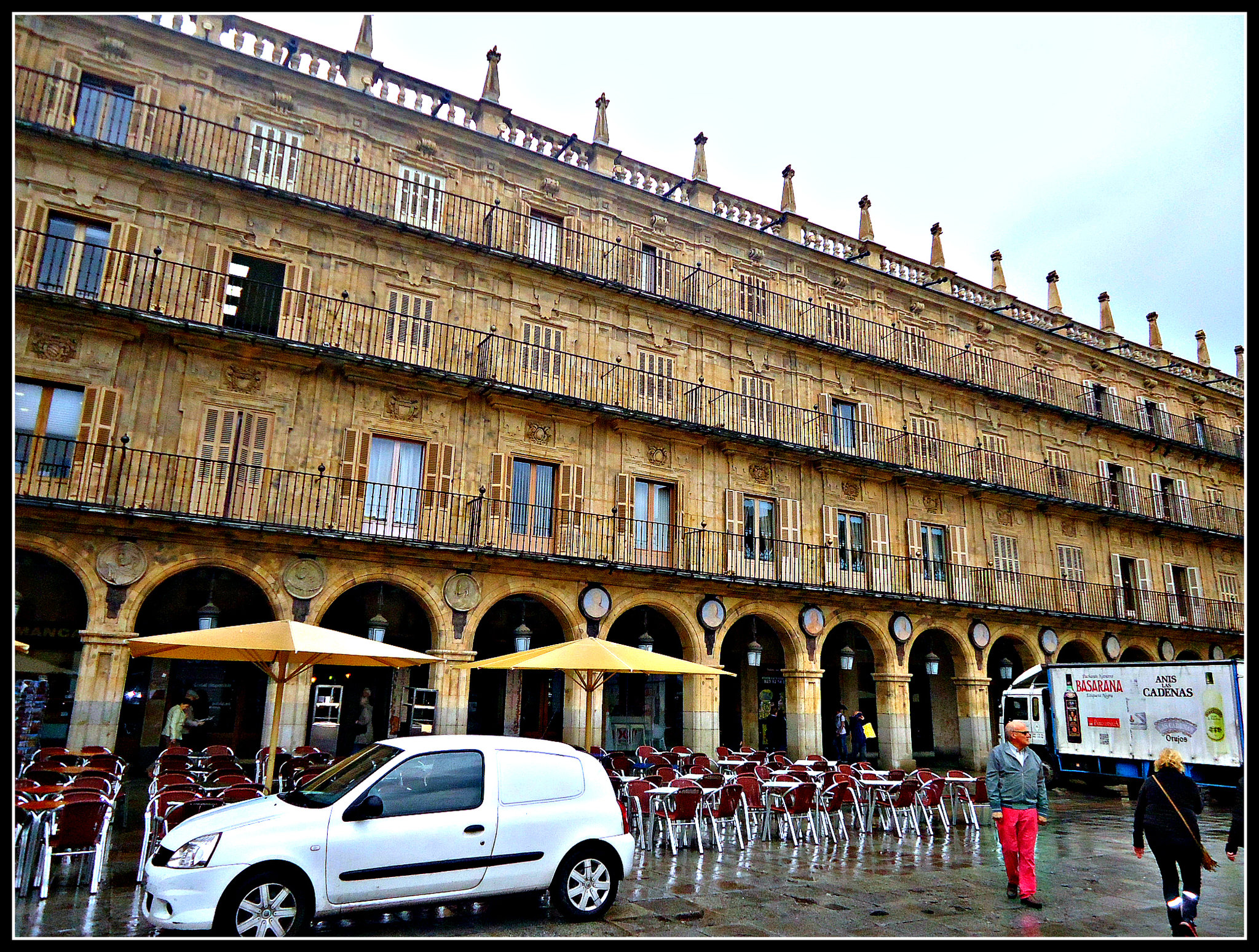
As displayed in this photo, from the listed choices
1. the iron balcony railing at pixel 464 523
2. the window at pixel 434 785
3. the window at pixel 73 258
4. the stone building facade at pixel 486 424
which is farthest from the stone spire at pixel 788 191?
the window at pixel 434 785

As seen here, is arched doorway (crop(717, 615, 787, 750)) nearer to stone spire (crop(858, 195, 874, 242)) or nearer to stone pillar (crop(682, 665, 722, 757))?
stone pillar (crop(682, 665, 722, 757))

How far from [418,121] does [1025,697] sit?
1967cm

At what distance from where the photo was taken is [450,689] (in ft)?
50.7

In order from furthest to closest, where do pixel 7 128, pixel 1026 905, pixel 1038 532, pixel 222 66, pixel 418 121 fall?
pixel 1038 532, pixel 418 121, pixel 222 66, pixel 1026 905, pixel 7 128

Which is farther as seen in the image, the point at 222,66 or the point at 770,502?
the point at 770,502

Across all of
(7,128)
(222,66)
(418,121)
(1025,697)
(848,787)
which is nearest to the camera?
(7,128)

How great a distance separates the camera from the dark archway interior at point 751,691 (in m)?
21.4

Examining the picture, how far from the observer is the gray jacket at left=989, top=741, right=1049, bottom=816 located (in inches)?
304

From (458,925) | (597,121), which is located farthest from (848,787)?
(597,121)

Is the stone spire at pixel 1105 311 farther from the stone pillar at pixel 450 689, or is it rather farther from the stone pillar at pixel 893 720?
the stone pillar at pixel 450 689

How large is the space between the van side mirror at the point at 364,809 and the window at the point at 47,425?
35.0 ft

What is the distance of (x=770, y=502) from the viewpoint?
66.7ft

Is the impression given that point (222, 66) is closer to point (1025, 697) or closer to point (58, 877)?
point (58, 877)

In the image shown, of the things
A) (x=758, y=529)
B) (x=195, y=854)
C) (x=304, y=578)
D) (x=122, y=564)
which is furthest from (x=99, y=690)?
(x=758, y=529)
